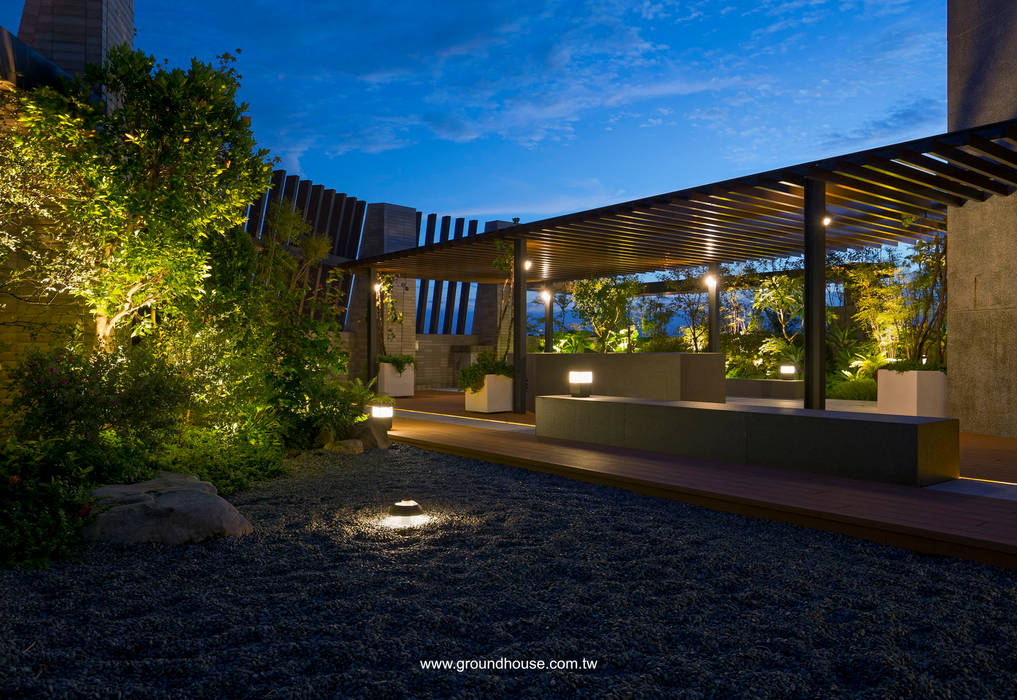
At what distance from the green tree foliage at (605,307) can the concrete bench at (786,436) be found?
24.3 ft

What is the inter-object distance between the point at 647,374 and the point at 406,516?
6.57 m

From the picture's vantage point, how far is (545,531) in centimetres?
437

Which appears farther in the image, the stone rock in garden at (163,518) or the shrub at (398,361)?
the shrub at (398,361)

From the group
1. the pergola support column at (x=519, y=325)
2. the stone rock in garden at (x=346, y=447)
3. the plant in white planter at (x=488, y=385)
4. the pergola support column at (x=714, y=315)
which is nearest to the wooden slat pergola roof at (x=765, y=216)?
the pergola support column at (x=519, y=325)

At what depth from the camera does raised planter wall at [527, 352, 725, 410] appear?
1013 centimetres

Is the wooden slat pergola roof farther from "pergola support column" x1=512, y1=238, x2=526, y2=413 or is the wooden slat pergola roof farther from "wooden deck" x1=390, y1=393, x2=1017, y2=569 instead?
"wooden deck" x1=390, y1=393, x2=1017, y2=569

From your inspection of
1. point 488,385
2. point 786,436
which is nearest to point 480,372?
point 488,385

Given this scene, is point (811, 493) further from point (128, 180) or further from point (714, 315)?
point (714, 315)

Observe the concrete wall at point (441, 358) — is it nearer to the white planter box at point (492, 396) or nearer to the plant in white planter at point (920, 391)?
the white planter box at point (492, 396)

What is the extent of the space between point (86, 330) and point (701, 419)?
22.2 ft

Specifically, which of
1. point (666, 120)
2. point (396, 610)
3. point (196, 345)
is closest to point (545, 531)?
point (396, 610)

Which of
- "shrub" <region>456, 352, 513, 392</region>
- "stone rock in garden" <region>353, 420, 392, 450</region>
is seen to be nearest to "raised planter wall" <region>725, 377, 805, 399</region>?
"shrub" <region>456, 352, 513, 392</region>

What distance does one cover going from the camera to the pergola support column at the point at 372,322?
49.6ft

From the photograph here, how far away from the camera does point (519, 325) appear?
1152 cm
